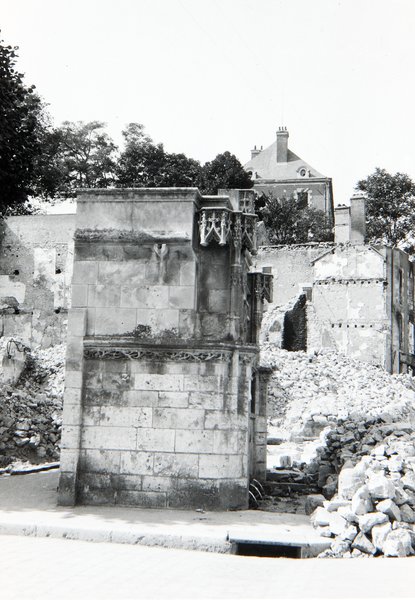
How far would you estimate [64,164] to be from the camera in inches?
2162

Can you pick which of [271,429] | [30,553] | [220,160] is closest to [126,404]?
[30,553]

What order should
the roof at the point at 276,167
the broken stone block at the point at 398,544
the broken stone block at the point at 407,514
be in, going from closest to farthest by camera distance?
the broken stone block at the point at 398,544 → the broken stone block at the point at 407,514 → the roof at the point at 276,167

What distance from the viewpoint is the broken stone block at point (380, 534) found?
8906 millimetres

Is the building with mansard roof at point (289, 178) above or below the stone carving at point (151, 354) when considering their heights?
above

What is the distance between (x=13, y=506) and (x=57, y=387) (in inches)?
661

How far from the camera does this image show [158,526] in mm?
9680

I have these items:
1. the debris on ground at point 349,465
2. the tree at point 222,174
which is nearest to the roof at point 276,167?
the tree at point 222,174

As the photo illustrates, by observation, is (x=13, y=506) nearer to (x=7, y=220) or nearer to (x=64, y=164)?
(x=7, y=220)

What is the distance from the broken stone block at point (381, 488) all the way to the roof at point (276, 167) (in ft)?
188

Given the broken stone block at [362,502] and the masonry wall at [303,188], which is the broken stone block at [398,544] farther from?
the masonry wall at [303,188]

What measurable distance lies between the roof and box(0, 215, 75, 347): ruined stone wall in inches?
980

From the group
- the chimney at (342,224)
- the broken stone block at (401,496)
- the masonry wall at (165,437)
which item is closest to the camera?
the broken stone block at (401,496)

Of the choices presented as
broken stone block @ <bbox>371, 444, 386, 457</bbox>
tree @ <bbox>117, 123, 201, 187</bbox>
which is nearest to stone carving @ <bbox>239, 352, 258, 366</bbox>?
broken stone block @ <bbox>371, 444, 386, 457</bbox>

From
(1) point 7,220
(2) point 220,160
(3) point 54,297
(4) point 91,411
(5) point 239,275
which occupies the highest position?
(2) point 220,160
